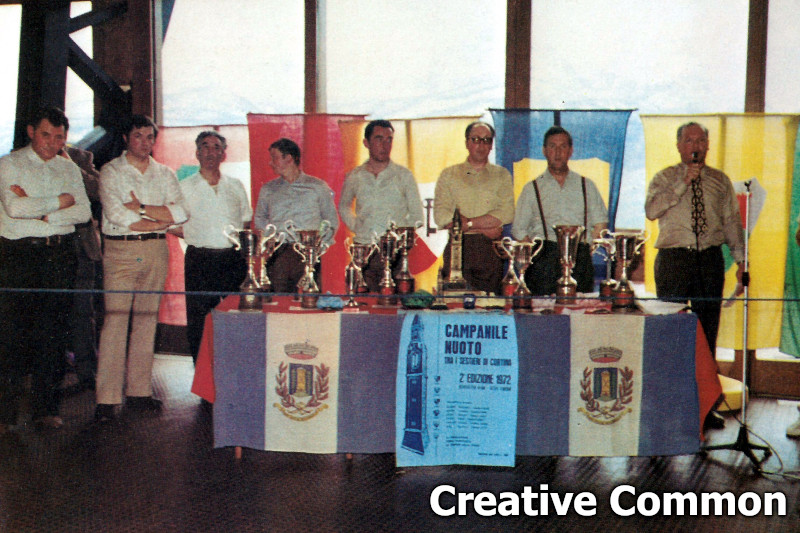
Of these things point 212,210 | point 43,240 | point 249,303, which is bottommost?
point 249,303

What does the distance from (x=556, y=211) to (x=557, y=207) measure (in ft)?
0.08

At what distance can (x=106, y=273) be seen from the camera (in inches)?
155

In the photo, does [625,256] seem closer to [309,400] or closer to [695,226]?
[695,226]

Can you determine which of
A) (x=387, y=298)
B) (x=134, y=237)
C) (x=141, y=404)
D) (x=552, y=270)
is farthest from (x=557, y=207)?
(x=141, y=404)

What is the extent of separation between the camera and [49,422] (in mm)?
3730

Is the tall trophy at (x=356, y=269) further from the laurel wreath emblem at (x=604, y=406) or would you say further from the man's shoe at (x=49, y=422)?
the man's shoe at (x=49, y=422)

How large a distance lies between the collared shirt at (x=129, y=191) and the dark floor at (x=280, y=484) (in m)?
1.05

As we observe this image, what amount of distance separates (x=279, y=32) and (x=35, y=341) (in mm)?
2935

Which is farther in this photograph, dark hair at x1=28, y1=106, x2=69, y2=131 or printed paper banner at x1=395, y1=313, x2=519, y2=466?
dark hair at x1=28, y1=106, x2=69, y2=131

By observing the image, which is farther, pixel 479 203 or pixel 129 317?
pixel 479 203

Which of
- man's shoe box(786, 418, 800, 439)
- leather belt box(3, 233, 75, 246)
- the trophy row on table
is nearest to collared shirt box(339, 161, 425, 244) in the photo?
the trophy row on table

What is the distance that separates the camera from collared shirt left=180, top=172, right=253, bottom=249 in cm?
447

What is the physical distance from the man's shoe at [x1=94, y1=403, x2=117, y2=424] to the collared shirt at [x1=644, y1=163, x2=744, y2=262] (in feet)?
10.2

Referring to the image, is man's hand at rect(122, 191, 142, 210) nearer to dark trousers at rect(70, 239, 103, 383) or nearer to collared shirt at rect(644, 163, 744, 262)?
dark trousers at rect(70, 239, 103, 383)
